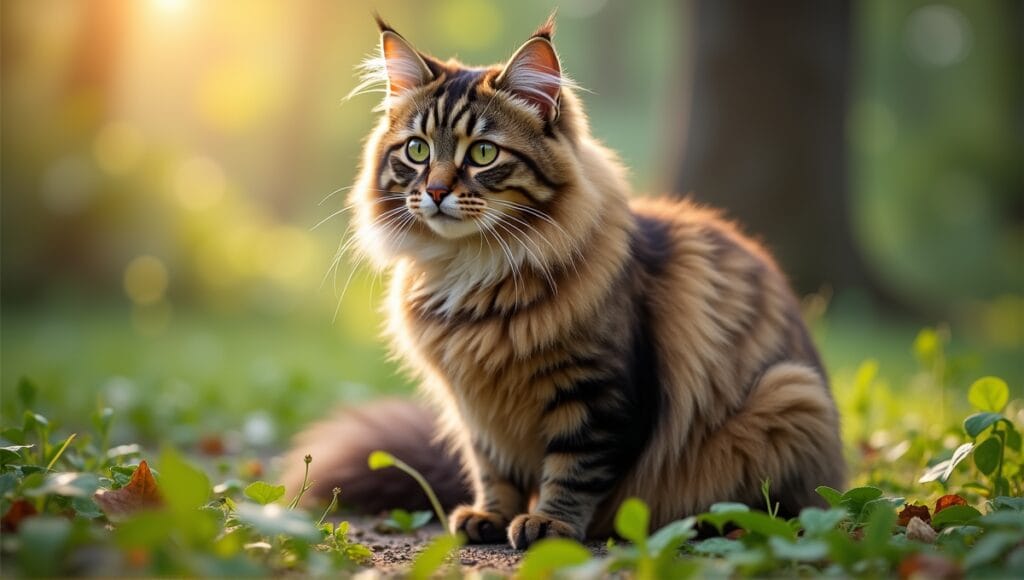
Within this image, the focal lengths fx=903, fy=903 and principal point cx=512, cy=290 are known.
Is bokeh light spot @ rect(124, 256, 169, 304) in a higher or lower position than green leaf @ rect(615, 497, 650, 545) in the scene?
lower

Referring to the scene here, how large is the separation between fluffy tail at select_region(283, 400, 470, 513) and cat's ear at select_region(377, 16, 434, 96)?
1217 millimetres

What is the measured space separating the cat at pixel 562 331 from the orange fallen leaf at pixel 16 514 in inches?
47.8

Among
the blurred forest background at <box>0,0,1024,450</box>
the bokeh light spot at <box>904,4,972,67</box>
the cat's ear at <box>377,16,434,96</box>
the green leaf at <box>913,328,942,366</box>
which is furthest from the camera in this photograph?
the bokeh light spot at <box>904,4,972,67</box>

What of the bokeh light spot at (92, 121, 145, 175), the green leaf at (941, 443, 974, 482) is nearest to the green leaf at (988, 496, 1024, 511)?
the green leaf at (941, 443, 974, 482)

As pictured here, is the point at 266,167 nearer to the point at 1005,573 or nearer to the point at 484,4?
the point at 484,4

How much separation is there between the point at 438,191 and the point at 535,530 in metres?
1.02

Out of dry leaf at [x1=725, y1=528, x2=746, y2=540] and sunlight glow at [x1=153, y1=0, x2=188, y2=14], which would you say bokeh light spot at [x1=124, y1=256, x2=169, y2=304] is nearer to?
sunlight glow at [x1=153, y1=0, x2=188, y2=14]

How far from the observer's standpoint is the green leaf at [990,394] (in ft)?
8.87

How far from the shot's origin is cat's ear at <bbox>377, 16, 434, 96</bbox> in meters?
3.03

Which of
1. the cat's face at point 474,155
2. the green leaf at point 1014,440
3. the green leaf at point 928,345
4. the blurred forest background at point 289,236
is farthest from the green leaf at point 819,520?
the blurred forest background at point 289,236

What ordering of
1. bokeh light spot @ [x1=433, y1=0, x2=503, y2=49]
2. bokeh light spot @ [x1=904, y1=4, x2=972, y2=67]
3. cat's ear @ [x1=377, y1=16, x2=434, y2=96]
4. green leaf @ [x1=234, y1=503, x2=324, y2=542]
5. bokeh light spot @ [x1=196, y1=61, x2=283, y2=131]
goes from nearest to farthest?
green leaf @ [x1=234, y1=503, x2=324, y2=542]
cat's ear @ [x1=377, y1=16, x2=434, y2=96]
bokeh light spot @ [x1=904, y1=4, x2=972, y2=67]
bokeh light spot @ [x1=196, y1=61, x2=283, y2=131]
bokeh light spot @ [x1=433, y1=0, x2=503, y2=49]

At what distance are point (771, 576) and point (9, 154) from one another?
8431mm

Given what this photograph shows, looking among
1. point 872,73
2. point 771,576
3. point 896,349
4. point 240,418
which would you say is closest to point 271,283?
point 240,418

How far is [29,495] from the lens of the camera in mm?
1854
